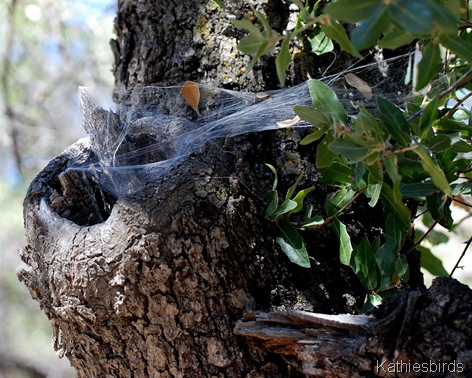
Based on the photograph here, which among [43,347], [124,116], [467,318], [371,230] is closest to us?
[467,318]

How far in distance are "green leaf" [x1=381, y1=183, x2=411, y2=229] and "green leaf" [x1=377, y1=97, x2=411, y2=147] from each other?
7.3 inches

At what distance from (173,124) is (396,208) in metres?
0.60

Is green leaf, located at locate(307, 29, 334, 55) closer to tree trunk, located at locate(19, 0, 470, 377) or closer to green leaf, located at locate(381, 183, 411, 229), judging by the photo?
tree trunk, located at locate(19, 0, 470, 377)

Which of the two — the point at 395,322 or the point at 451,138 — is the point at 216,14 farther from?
the point at 395,322

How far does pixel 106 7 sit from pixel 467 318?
4.48 meters

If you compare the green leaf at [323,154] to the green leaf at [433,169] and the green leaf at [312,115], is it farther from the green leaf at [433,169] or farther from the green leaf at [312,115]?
the green leaf at [433,169]

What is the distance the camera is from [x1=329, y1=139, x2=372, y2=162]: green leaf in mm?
1085

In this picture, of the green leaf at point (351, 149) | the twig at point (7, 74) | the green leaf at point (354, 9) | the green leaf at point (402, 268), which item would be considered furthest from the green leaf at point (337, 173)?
the twig at point (7, 74)

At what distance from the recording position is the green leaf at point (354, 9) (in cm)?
85

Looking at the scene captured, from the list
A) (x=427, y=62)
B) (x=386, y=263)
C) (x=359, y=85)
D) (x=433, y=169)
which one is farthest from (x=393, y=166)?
(x=359, y=85)

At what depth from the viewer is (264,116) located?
1589mm

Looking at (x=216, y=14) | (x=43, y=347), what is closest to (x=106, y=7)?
(x=43, y=347)

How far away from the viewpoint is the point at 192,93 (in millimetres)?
1611

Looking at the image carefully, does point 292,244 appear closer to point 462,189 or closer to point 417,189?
point 417,189
